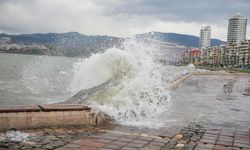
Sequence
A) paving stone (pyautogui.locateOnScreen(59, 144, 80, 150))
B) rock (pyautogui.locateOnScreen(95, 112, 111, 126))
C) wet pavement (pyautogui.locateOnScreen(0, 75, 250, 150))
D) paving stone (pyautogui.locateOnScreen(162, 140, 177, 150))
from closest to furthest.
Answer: paving stone (pyautogui.locateOnScreen(59, 144, 80, 150)) → wet pavement (pyautogui.locateOnScreen(0, 75, 250, 150)) → paving stone (pyautogui.locateOnScreen(162, 140, 177, 150)) → rock (pyautogui.locateOnScreen(95, 112, 111, 126))

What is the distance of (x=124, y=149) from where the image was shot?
4.71m

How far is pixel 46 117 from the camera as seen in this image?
5648mm

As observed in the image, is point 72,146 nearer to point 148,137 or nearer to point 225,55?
point 148,137

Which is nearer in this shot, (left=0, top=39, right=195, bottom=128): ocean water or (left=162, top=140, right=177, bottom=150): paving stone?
(left=162, top=140, right=177, bottom=150): paving stone

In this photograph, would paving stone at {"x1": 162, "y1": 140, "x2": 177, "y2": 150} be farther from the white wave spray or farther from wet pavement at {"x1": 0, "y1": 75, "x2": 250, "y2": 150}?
the white wave spray

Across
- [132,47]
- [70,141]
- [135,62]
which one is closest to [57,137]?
[70,141]

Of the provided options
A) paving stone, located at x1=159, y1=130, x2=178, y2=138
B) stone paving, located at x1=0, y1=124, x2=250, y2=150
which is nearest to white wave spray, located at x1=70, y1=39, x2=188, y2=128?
paving stone, located at x1=159, y1=130, x2=178, y2=138

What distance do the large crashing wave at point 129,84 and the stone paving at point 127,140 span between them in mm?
1011

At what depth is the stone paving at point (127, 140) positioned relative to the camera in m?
4.76

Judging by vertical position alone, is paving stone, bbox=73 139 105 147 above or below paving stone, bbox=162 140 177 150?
above

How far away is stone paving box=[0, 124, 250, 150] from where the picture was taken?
476 cm

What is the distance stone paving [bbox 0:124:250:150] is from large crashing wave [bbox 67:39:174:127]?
101 centimetres

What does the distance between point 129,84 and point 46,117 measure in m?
3.87

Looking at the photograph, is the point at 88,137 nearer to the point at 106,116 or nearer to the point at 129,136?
the point at 129,136
